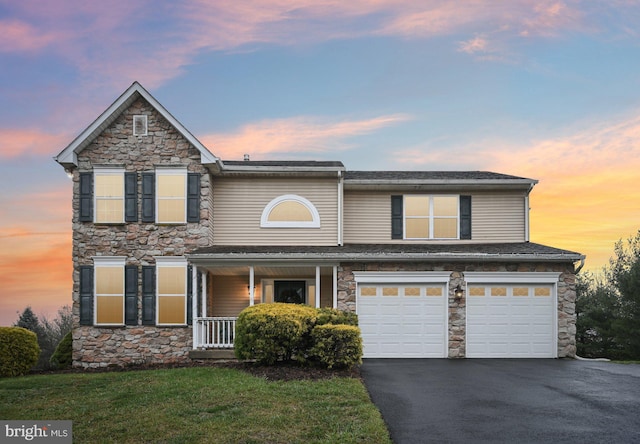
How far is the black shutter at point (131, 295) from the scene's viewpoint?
16219 mm

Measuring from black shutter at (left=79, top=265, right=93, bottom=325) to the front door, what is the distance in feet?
18.6

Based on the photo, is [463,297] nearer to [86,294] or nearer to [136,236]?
[136,236]

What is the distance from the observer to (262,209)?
57.9 ft

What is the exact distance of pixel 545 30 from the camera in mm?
15875

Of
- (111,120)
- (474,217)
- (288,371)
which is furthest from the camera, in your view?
(474,217)

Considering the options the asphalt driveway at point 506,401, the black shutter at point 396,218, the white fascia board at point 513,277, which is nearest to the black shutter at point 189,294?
the asphalt driveway at point 506,401

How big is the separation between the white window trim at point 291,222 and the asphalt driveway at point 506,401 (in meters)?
5.19

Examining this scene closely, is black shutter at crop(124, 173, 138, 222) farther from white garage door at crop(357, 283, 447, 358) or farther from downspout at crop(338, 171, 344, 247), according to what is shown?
white garage door at crop(357, 283, 447, 358)

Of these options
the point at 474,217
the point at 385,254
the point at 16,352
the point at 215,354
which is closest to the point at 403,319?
the point at 385,254

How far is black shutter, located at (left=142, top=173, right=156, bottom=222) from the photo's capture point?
16531 millimetres

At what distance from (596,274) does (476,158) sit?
50.3 ft

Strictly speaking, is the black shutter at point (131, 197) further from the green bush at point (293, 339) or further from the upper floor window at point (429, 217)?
the upper floor window at point (429, 217)

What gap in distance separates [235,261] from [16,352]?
676cm

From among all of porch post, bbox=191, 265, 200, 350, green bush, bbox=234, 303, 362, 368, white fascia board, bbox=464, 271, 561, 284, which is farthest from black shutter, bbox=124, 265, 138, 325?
white fascia board, bbox=464, 271, 561, 284
